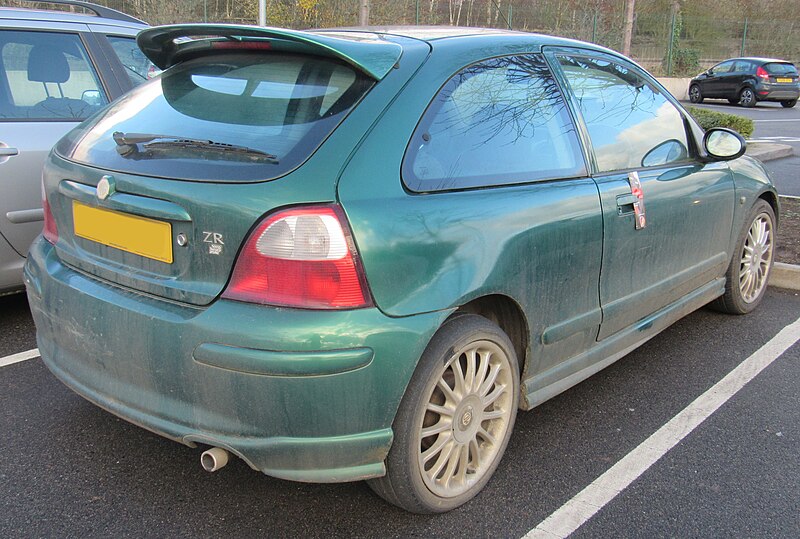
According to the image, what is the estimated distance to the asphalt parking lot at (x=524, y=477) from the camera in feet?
7.75

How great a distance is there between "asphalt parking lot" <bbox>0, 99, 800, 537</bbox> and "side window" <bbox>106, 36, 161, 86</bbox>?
1.88 meters

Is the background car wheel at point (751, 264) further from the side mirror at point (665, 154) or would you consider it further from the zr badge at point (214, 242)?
the zr badge at point (214, 242)

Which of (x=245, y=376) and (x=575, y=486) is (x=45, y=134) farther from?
(x=575, y=486)

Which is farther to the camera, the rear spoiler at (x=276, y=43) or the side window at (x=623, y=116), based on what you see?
the side window at (x=623, y=116)

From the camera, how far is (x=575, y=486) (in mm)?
2625

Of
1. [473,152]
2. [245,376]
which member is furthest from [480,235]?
[245,376]

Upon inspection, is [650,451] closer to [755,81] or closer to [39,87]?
[39,87]

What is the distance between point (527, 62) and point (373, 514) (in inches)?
71.3

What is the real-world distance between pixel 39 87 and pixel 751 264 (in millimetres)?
4334

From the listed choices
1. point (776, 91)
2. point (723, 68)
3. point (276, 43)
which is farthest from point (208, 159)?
point (723, 68)

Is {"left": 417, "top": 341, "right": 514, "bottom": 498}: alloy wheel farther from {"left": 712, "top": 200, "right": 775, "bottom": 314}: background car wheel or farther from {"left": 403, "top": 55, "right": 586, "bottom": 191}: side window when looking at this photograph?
{"left": 712, "top": 200, "right": 775, "bottom": 314}: background car wheel

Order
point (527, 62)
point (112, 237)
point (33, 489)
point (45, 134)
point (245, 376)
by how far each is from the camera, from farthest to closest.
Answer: point (45, 134)
point (527, 62)
point (33, 489)
point (112, 237)
point (245, 376)

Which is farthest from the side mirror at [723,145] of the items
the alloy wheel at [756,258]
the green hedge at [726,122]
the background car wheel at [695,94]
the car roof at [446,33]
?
the background car wheel at [695,94]

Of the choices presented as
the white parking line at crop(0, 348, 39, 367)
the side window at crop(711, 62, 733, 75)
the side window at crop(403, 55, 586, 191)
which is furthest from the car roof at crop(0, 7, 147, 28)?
the side window at crop(711, 62, 733, 75)
